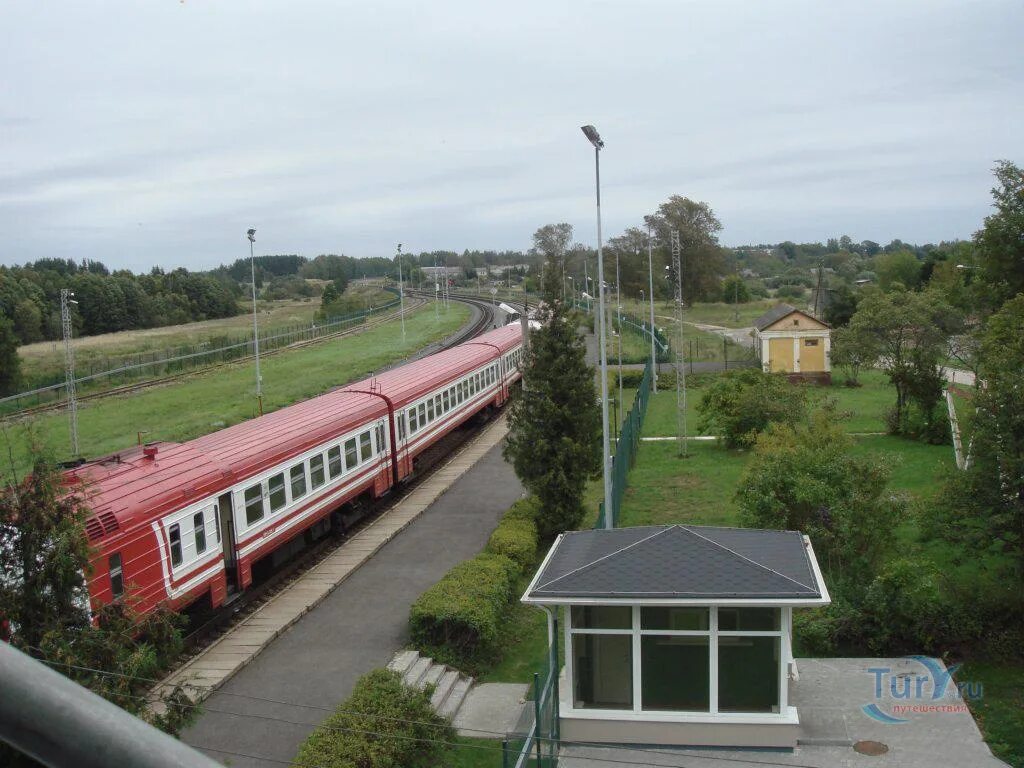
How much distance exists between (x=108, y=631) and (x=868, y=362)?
114 feet

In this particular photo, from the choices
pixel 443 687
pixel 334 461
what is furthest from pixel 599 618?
pixel 334 461

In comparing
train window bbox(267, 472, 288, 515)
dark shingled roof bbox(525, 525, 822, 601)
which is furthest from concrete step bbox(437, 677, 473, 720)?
train window bbox(267, 472, 288, 515)

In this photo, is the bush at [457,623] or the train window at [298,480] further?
the train window at [298,480]

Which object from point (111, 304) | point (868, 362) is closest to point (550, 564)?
point (868, 362)

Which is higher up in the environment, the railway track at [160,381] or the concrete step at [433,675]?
the railway track at [160,381]

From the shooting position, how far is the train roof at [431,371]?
23978mm

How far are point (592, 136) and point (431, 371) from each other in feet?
42.4

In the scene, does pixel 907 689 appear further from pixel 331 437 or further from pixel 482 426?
pixel 482 426

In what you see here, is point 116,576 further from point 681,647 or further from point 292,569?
point 681,647

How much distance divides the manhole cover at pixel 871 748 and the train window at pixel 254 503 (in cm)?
978

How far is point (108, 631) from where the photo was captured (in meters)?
7.61

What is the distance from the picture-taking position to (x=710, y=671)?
1139 cm

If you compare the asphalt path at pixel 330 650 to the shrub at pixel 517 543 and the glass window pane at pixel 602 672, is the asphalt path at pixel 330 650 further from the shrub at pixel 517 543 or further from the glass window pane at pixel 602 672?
the glass window pane at pixel 602 672

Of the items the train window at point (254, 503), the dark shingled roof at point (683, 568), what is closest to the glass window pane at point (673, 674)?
the dark shingled roof at point (683, 568)
